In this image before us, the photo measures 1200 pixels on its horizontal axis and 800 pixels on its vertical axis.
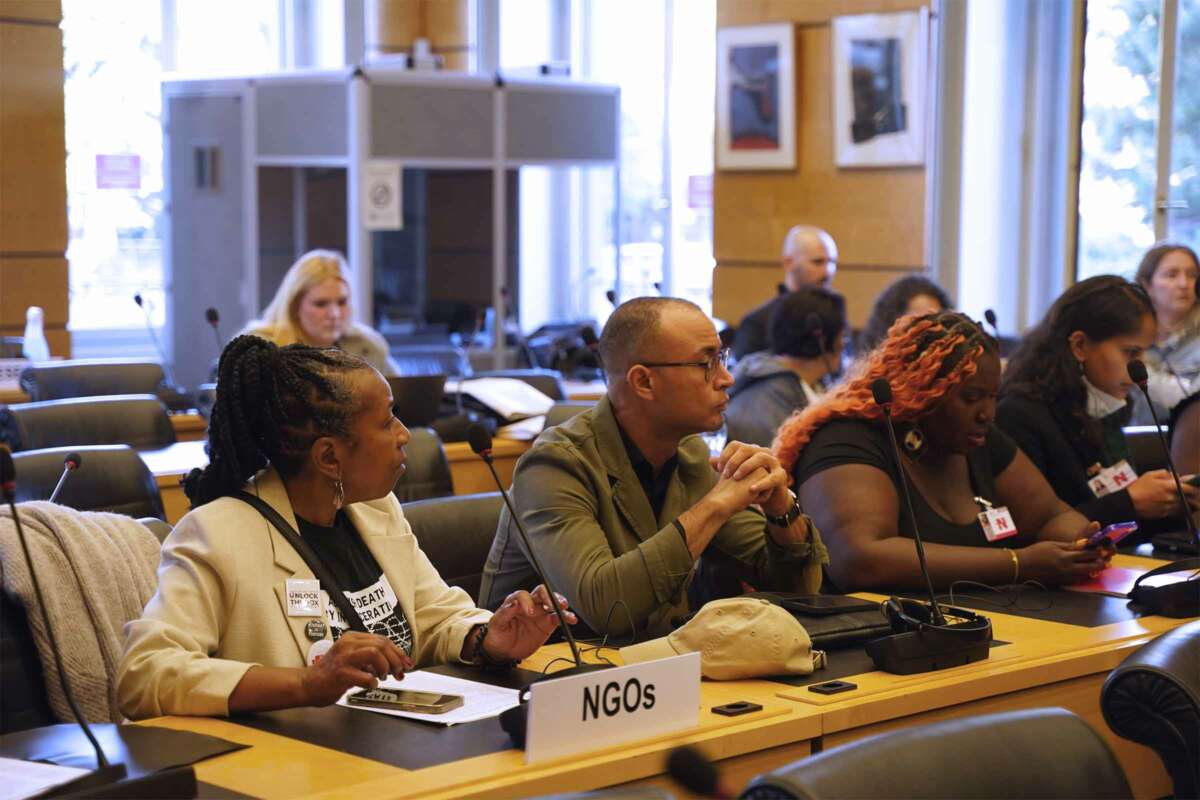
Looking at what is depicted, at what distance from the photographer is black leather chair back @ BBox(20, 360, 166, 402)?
216 inches

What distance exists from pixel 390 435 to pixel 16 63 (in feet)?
19.1

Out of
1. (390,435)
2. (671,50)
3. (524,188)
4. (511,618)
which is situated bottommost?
(511,618)

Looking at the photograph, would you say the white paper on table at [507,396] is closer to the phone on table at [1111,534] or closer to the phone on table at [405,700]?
the phone on table at [1111,534]

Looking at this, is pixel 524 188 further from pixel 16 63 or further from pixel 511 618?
pixel 511 618

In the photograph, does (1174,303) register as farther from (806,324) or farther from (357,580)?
(357,580)

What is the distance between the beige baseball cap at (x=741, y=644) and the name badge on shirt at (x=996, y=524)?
3.26 ft

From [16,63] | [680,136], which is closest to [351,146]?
[16,63]

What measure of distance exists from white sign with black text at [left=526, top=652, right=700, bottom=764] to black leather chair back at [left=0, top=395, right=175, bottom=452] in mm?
2838

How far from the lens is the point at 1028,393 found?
3.76 m

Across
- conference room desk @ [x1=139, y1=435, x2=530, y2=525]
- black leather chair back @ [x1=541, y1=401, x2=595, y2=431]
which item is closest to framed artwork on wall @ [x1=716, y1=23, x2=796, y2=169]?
conference room desk @ [x1=139, y1=435, x2=530, y2=525]

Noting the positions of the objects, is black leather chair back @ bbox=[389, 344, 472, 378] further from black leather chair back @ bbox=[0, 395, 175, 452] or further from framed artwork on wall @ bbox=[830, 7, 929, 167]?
black leather chair back @ bbox=[0, 395, 175, 452]

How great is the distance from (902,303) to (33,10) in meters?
4.53

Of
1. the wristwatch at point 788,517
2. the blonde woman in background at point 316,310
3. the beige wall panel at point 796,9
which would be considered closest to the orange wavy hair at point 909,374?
the wristwatch at point 788,517

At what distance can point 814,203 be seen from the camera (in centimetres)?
812
